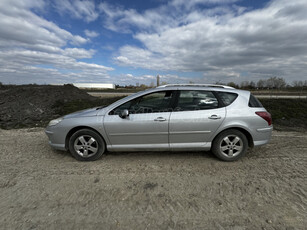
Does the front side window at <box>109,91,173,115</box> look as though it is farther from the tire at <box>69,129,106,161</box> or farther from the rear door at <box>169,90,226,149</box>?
the tire at <box>69,129,106,161</box>

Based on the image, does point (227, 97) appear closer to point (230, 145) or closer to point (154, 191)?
point (230, 145)

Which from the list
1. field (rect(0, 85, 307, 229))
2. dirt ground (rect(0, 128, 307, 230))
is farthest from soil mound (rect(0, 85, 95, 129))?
dirt ground (rect(0, 128, 307, 230))

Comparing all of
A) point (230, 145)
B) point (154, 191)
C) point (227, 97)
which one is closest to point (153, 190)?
point (154, 191)

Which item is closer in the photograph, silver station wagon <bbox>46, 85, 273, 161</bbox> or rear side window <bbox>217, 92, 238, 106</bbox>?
silver station wagon <bbox>46, 85, 273, 161</bbox>

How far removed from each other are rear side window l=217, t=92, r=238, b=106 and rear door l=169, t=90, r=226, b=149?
0.13m

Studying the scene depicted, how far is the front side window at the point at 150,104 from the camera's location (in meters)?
3.19

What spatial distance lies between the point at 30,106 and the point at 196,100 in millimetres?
10418

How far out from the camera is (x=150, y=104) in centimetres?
328

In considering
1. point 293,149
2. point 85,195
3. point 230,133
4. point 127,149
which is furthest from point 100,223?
point 293,149

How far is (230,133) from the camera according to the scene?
3.23 metres

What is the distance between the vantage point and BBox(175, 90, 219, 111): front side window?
318 cm

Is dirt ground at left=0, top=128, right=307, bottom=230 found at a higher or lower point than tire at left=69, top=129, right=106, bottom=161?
lower

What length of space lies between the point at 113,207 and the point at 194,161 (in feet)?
6.17

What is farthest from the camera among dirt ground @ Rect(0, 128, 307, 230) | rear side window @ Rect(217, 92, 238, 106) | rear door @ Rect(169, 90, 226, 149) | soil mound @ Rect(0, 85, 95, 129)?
soil mound @ Rect(0, 85, 95, 129)
